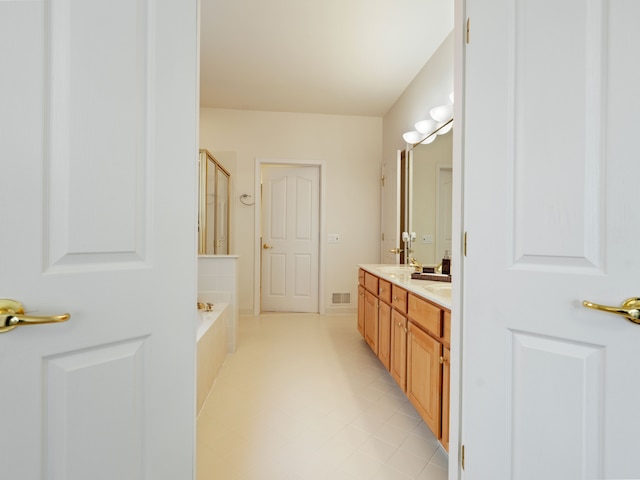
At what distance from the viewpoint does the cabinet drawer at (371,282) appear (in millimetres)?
2617

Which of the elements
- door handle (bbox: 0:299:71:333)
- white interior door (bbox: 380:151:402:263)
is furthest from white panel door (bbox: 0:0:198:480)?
white interior door (bbox: 380:151:402:263)

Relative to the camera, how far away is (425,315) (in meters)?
1.62

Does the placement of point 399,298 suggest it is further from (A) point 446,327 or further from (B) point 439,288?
(A) point 446,327

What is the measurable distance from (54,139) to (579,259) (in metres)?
1.27

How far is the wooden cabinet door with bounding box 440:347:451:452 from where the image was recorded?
1.38 m

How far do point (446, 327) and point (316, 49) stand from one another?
262cm

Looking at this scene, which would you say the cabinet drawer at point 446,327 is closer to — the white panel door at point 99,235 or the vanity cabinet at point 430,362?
the vanity cabinet at point 430,362

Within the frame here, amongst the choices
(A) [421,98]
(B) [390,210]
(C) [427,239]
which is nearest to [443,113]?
(A) [421,98]

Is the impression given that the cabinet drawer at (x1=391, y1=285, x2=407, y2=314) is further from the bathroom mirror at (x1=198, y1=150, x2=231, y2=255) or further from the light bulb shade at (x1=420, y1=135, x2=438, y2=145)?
the bathroom mirror at (x1=198, y1=150, x2=231, y2=255)

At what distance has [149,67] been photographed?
31.6 inches

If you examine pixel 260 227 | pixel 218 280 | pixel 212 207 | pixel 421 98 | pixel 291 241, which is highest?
pixel 421 98

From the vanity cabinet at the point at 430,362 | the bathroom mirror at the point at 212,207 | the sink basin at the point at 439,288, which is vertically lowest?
the vanity cabinet at the point at 430,362

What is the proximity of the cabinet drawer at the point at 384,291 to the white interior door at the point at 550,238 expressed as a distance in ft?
4.16

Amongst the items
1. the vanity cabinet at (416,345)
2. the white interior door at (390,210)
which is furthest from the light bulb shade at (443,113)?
the vanity cabinet at (416,345)
